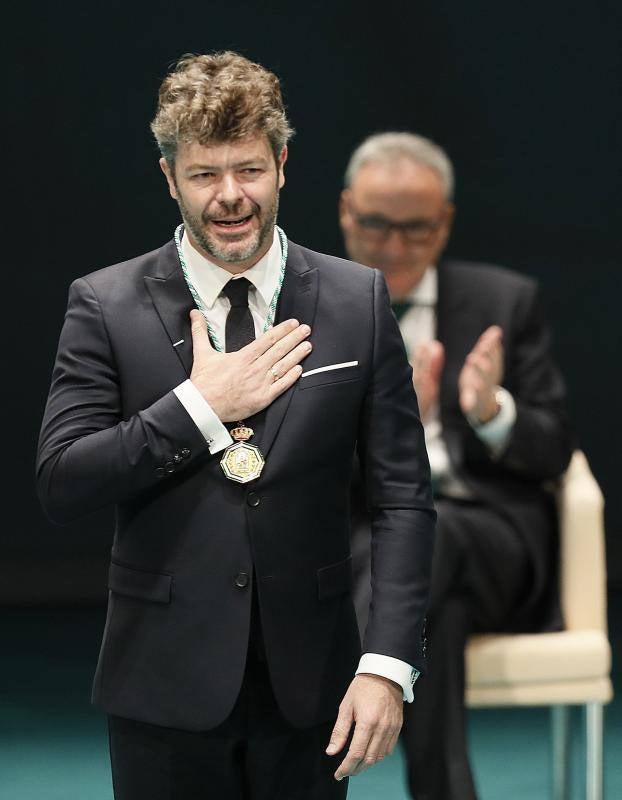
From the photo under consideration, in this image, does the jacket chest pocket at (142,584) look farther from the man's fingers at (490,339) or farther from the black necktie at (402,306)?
the black necktie at (402,306)

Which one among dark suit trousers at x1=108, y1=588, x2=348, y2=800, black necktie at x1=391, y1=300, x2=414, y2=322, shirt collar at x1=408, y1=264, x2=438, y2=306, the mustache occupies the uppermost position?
the mustache

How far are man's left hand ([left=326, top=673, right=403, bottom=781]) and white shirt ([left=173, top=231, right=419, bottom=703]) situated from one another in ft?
0.06

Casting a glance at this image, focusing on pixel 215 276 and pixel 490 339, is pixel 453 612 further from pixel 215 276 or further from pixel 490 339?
pixel 215 276

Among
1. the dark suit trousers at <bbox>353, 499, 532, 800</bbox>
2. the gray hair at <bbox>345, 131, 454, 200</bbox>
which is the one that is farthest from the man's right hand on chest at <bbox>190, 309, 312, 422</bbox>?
the gray hair at <bbox>345, 131, 454, 200</bbox>

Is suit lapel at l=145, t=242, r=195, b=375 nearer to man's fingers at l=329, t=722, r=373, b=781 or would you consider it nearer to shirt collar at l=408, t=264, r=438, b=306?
man's fingers at l=329, t=722, r=373, b=781

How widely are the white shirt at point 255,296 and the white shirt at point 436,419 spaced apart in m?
1.34

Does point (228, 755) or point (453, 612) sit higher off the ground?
point (228, 755)

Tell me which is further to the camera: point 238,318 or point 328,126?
point 328,126

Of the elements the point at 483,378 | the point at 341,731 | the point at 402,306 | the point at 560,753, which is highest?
the point at 402,306

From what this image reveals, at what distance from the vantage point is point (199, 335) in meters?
2.07

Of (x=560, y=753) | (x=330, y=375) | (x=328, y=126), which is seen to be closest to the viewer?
(x=330, y=375)

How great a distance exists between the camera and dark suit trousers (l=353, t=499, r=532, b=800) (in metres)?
3.25

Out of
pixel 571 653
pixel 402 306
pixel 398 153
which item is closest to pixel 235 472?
pixel 571 653

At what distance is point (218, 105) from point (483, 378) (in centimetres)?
154
